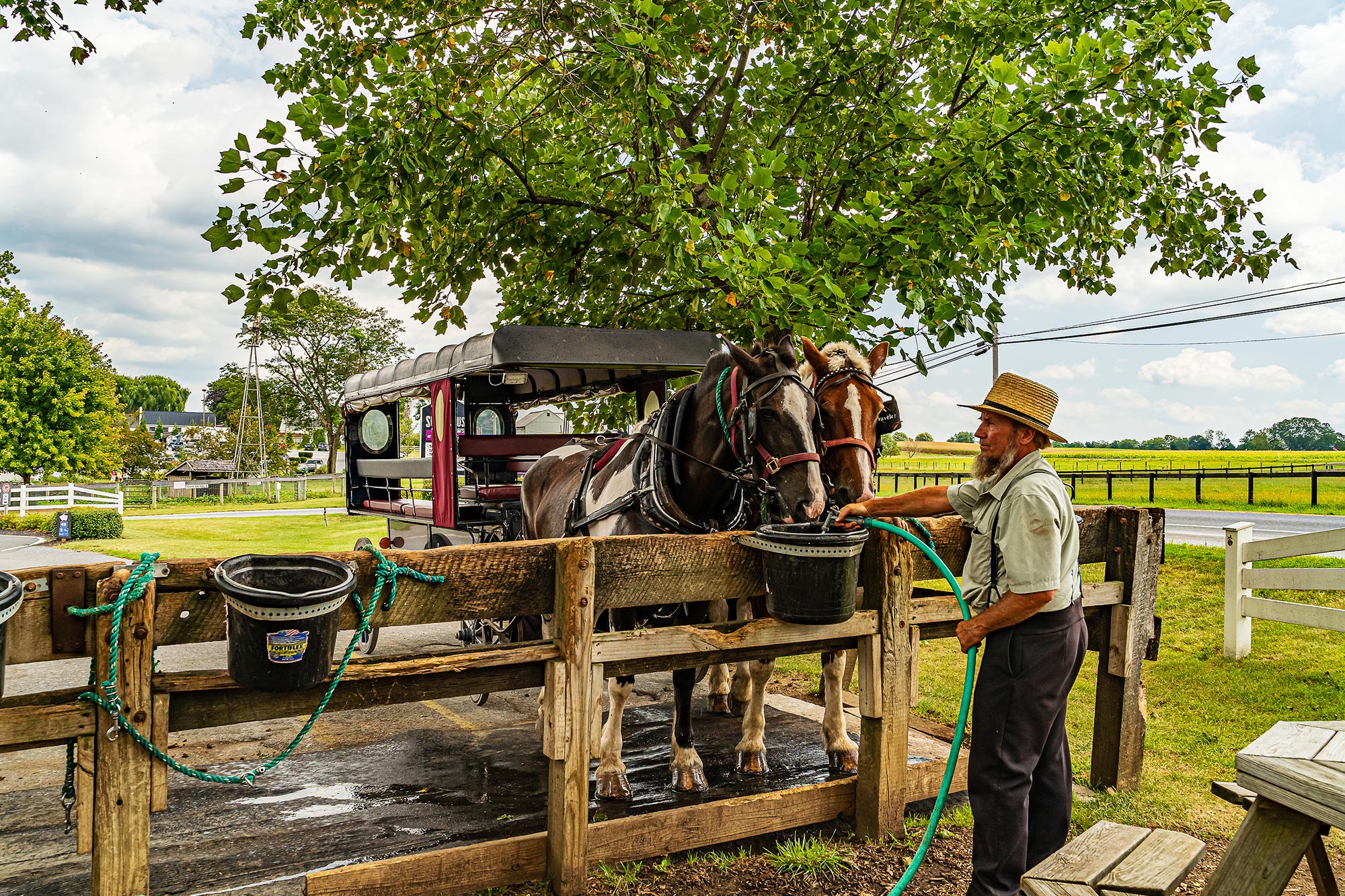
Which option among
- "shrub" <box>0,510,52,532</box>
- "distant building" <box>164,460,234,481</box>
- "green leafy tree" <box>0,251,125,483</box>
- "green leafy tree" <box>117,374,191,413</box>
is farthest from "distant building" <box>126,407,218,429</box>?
"shrub" <box>0,510,52,532</box>

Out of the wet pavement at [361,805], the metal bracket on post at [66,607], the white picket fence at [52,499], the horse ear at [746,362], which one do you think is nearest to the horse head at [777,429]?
the horse ear at [746,362]

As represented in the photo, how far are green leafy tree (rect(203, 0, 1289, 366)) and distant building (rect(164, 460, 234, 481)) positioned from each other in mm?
49835

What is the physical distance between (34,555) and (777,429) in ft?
72.8

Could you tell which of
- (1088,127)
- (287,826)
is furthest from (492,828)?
(1088,127)

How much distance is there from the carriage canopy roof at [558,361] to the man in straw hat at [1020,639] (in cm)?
420

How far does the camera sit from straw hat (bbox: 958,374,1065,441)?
10.9ft

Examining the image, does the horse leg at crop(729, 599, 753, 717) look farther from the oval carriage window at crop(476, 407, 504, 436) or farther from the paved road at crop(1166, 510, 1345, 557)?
the paved road at crop(1166, 510, 1345, 557)

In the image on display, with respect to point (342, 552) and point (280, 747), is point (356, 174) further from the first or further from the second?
point (280, 747)

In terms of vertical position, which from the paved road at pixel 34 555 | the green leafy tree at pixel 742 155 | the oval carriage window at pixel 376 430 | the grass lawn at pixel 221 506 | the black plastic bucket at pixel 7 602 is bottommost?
the grass lawn at pixel 221 506

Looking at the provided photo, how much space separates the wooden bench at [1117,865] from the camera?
242cm

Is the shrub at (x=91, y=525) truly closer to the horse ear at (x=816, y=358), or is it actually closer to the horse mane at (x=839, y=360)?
the horse mane at (x=839, y=360)

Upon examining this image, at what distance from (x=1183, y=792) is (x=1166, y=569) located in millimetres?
8387

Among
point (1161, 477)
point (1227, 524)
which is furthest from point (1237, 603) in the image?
point (1161, 477)

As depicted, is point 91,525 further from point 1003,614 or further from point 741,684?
point 1003,614
